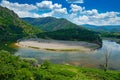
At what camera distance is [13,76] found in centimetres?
5638

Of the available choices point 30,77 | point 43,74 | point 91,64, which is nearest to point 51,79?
point 43,74

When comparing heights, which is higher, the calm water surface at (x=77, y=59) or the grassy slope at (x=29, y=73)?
the grassy slope at (x=29, y=73)

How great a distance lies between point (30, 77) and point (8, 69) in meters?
5.93

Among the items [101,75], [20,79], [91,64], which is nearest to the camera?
[20,79]

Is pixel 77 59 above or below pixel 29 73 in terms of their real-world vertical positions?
Answer: below

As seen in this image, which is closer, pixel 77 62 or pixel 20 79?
pixel 20 79

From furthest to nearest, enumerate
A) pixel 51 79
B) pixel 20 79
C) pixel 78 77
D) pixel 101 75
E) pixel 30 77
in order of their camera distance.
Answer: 1. pixel 101 75
2. pixel 78 77
3. pixel 51 79
4. pixel 30 77
5. pixel 20 79

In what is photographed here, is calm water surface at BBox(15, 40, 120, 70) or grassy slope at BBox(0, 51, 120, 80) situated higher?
grassy slope at BBox(0, 51, 120, 80)

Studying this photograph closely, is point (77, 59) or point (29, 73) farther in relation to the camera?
point (77, 59)

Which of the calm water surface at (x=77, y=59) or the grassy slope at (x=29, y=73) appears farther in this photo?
the calm water surface at (x=77, y=59)

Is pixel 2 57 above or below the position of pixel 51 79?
above

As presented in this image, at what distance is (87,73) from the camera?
88.1 meters

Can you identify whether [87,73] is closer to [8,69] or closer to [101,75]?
[101,75]

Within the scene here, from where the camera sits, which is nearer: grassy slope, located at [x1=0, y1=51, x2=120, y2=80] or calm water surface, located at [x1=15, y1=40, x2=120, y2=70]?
grassy slope, located at [x1=0, y1=51, x2=120, y2=80]
